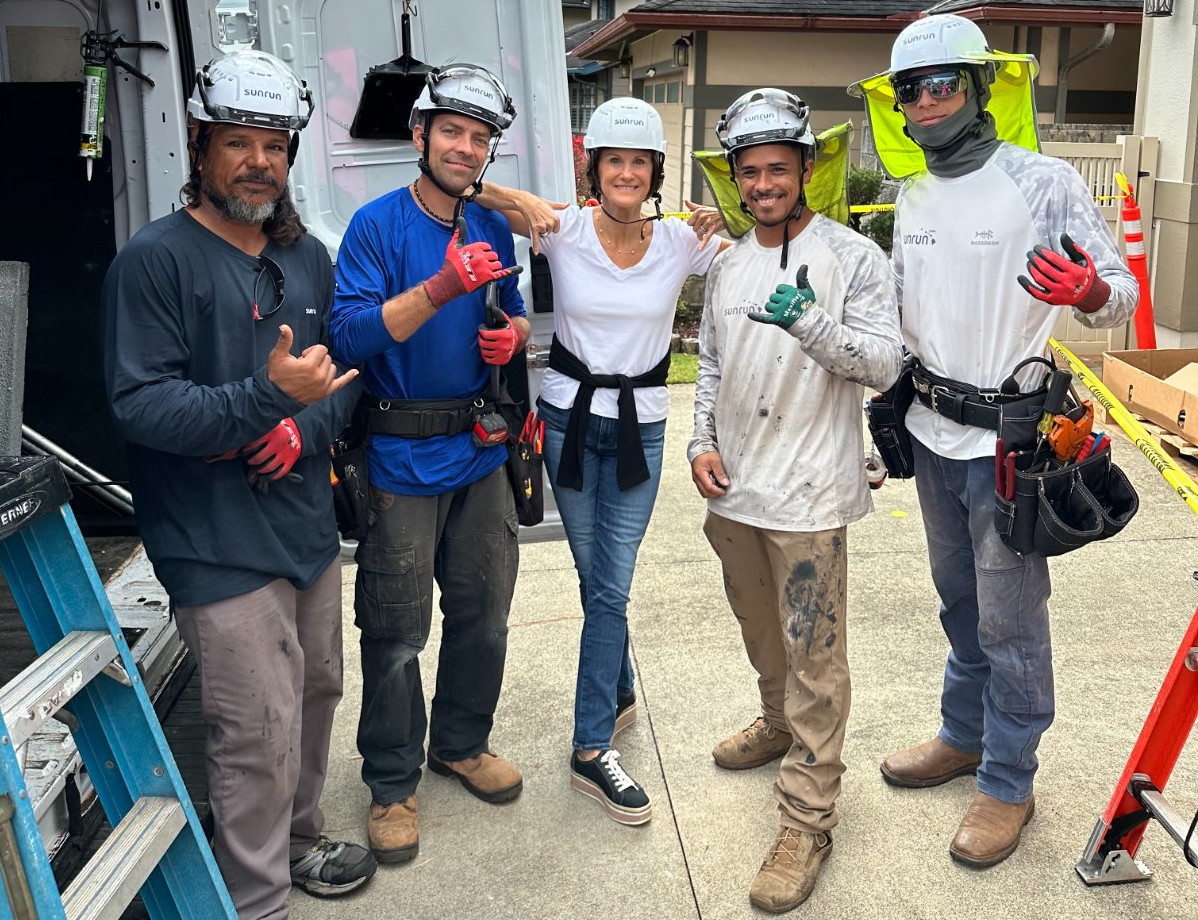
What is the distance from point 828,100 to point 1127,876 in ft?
40.2

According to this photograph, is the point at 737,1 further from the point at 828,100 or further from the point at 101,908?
the point at 101,908

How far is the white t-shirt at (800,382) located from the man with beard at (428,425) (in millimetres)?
593

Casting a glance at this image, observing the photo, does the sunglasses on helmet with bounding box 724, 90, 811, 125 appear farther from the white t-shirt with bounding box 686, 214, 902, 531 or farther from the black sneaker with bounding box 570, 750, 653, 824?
the black sneaker with bounding box 570, 750, 653, 824

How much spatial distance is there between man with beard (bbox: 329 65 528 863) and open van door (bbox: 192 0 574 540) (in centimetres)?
Answer: 49

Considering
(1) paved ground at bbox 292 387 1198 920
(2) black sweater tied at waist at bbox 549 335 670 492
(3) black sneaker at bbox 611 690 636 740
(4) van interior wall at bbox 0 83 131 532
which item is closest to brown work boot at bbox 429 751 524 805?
(1) paved ground at bbox 292 387 1198 920

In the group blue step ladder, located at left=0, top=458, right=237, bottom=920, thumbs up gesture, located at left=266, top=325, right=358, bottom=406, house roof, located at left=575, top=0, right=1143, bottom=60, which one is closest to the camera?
blue step ladder, located at left=0, top=458, right=237, bottom=920

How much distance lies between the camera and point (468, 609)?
320cm

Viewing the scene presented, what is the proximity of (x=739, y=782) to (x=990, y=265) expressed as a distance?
63.5 inches

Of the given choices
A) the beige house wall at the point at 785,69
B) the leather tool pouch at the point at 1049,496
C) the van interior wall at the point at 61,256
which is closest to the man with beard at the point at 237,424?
the leather tool pouch at the point at 1049,496

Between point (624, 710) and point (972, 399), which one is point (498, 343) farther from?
point (624, 710)

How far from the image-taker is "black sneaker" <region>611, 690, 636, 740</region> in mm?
3678

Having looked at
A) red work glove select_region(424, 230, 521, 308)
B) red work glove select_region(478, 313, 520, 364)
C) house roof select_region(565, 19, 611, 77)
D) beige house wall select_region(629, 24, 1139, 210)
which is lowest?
Result: red work glove select_region(478, 313, 520, 364)

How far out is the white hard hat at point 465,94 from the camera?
9.32 ft

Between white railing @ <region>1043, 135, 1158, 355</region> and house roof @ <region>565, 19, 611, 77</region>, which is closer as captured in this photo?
white railing @ <region>1043, 135, 1158, 355</region>
